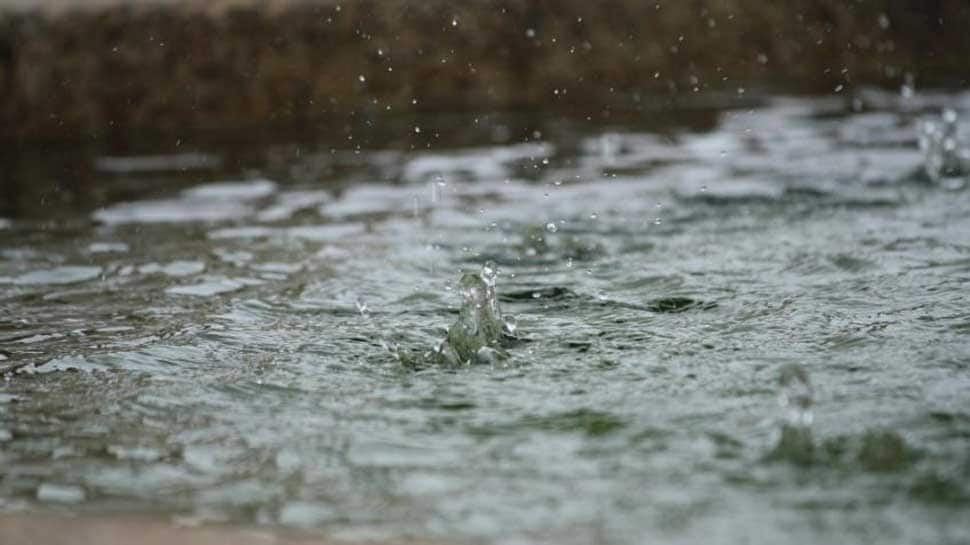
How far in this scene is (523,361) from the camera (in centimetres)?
377

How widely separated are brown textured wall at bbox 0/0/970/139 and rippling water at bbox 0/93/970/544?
293cm

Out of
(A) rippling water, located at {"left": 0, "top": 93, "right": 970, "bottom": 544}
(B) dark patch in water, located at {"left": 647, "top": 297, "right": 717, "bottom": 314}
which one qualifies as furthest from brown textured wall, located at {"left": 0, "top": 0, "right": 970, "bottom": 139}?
(B) dark patch in water, located at {"left": 647, "top": 297, "right": 717, "bottom": 314}

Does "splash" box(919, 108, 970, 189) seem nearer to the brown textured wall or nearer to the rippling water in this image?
the rippling water

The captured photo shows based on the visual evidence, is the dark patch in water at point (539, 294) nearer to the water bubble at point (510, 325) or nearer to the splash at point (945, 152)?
the water bubble at point (510, 325)

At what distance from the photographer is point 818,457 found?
9.18 feet

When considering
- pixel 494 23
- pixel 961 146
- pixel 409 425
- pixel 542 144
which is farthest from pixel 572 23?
pixel 409 425

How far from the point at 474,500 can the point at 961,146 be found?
18.8 feet

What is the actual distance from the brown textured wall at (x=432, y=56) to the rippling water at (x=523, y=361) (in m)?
2.93

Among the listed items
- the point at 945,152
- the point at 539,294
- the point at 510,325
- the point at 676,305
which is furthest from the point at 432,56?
the point at 510,325

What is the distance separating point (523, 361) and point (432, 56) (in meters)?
7.20

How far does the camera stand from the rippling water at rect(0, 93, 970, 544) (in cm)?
269

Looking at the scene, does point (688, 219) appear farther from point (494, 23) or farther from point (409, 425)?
point (494, 23)

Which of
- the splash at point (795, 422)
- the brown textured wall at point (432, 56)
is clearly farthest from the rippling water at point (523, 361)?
the brown textured wall at point (432, 56)

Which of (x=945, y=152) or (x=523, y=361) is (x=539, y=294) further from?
(x=945, y=152)
